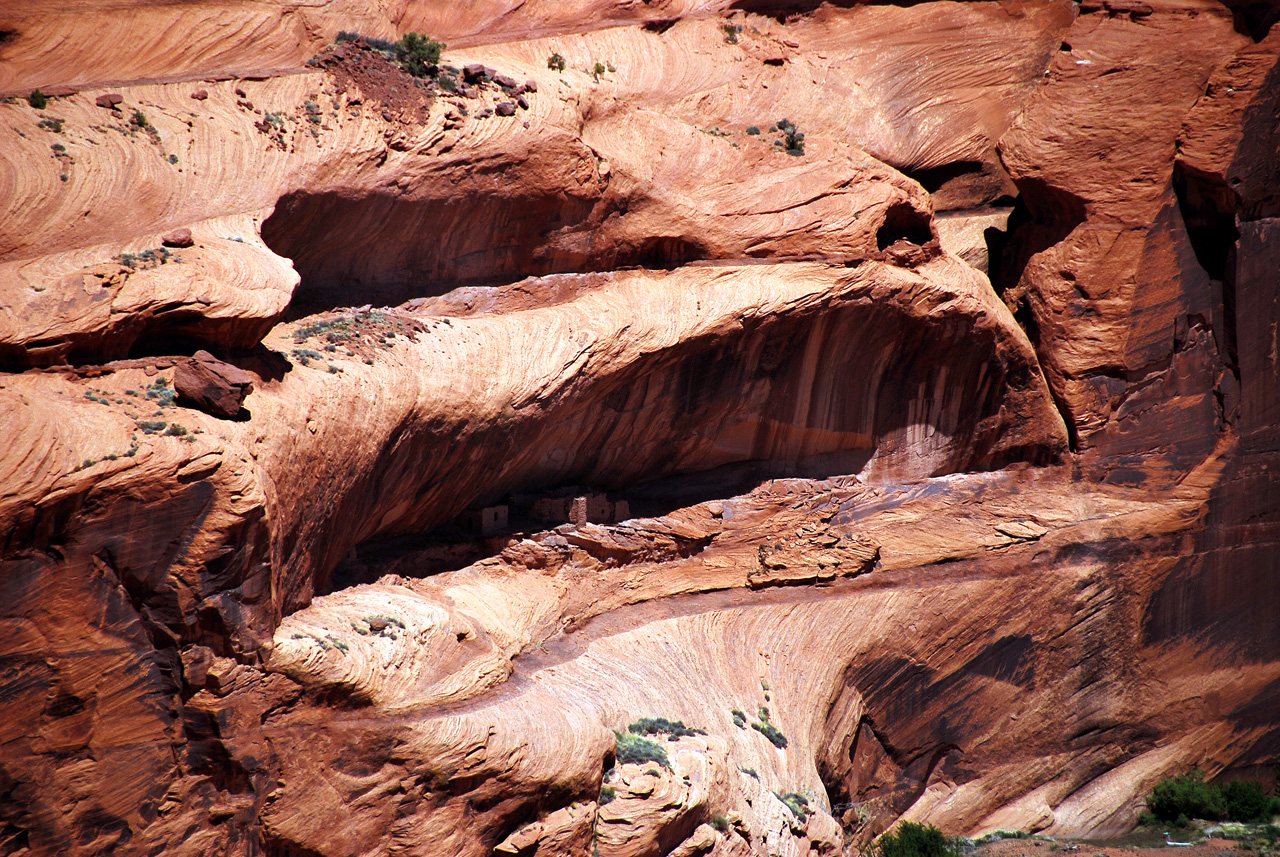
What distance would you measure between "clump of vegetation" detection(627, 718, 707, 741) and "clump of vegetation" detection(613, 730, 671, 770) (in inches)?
15.6

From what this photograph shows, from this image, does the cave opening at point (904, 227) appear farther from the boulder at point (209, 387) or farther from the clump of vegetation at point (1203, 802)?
the boulder at point (209, 387)

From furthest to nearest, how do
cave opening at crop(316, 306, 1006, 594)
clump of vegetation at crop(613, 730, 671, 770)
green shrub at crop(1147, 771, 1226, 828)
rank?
1. green shrub at crop(1147, 771, 1226, 828)
2. cave opening at crop(316, 306, 1006, 594)
3. clump of vegetation at crop(613, 730, 671, 770)

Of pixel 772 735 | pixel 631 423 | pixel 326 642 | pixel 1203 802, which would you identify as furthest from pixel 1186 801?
pixel 326 642

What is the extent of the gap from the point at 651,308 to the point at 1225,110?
14.1 m

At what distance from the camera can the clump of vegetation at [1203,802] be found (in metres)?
26.8

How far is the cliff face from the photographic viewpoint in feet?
53.5

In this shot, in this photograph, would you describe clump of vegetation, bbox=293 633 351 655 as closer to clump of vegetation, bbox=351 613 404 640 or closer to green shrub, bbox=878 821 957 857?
clump of vegetation, bbox=351 613 404 640

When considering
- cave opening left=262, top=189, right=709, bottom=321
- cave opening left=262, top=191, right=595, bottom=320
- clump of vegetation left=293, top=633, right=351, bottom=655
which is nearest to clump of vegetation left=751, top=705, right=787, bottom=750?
clump of vegetation left=293, top=633, right=351, bottom=655

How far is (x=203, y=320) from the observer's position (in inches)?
704

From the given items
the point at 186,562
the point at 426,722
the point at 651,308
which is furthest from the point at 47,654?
the point at 651,308

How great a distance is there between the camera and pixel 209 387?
1684cm

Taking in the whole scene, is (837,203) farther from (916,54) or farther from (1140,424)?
(1140,424)

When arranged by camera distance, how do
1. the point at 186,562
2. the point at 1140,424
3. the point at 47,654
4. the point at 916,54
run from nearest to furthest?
the point at 47,654 → the point at 186,562 → the point at 1140,424 → the point at 916,54

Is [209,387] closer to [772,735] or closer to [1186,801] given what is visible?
[772,735]
